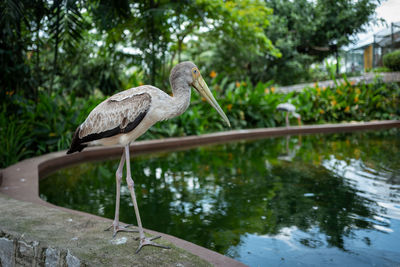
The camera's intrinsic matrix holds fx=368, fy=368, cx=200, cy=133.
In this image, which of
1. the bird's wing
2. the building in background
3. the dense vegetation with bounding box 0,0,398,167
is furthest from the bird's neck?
the building in background

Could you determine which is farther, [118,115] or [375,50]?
[375,50]

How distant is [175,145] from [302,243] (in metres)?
5.28

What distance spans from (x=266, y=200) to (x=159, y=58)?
279 inches

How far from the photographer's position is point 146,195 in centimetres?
417

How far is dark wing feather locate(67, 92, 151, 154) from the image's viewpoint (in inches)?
88.7

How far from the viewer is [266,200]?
390 cm

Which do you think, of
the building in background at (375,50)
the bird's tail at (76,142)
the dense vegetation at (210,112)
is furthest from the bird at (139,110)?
the building in background at (375,50)

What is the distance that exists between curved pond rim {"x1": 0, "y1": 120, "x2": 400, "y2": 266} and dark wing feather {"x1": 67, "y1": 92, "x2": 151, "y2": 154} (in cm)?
75

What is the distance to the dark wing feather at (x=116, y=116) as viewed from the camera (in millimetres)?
2252

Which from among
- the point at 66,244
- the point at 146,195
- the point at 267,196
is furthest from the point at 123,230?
the point at 267,196

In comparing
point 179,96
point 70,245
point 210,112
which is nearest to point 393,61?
point 210,112

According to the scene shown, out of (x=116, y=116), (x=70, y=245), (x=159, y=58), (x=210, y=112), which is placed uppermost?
(x=159, y=58)

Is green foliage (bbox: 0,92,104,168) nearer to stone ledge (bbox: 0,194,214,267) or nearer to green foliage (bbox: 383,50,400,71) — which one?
stone ledge (bbox: 0,194,214,267)

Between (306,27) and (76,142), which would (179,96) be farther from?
(306,27)
